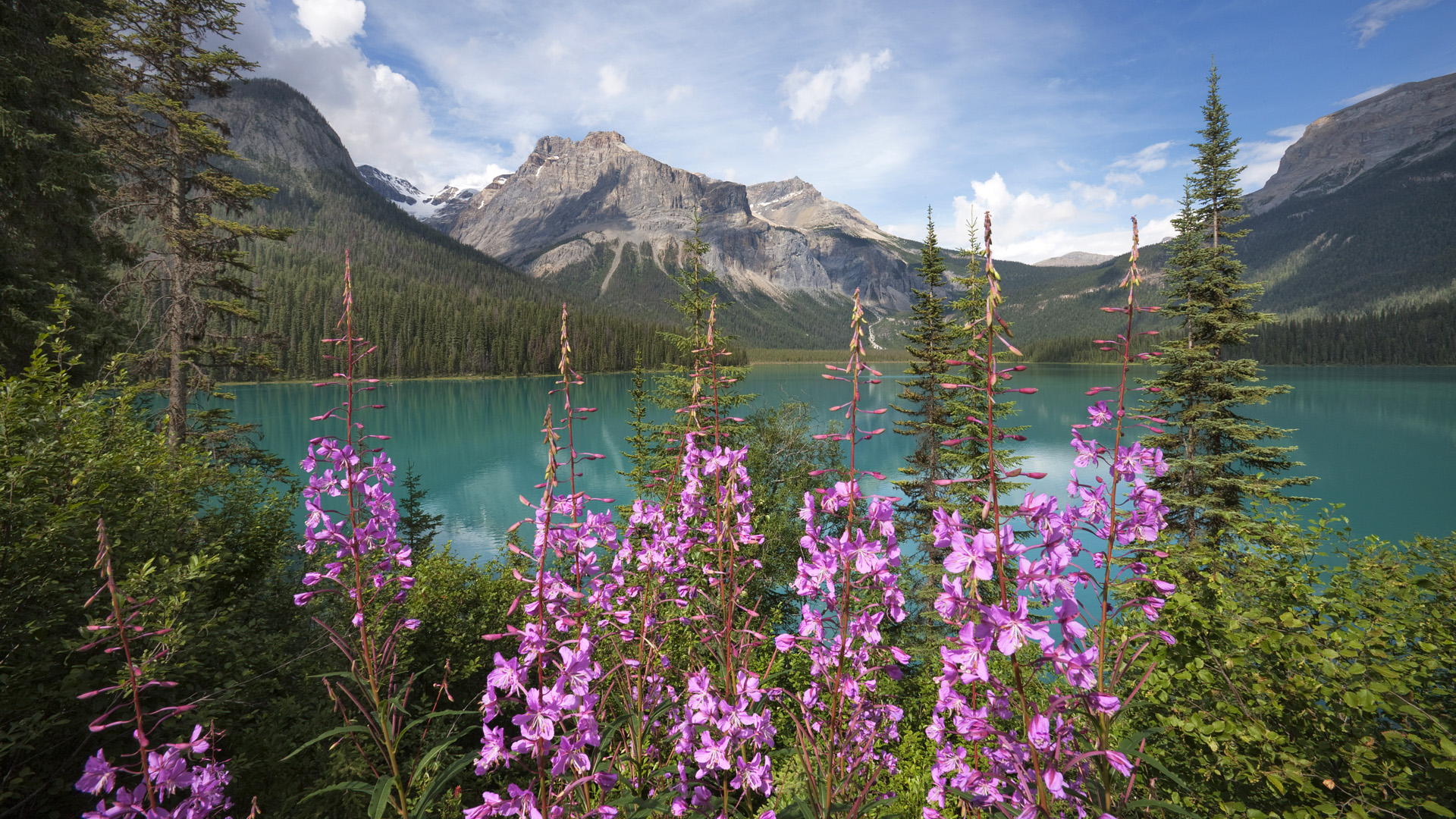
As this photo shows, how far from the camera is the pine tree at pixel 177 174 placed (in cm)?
1150

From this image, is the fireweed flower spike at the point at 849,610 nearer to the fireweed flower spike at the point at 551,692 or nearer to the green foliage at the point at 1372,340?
the fireweed flower spike at the point at 551,692

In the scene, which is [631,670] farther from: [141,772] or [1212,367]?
[1212,367]

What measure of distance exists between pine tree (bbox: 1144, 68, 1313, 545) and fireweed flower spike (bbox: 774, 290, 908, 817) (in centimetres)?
1435

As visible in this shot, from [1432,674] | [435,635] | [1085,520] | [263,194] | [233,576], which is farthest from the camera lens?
[263,194]

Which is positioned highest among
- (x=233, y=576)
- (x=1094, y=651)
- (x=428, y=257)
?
(x=428, y=257)

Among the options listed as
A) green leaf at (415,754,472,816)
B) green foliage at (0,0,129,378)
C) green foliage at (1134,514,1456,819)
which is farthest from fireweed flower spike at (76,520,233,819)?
green foliage at (0,0,129,378)

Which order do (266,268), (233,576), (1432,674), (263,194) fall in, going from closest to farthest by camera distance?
(1432,674) < (233,576) < (263,194) < (266,268)

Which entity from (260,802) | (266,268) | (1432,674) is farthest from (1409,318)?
(266,268)

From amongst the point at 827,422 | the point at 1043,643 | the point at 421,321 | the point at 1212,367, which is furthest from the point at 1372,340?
the point at 421,321

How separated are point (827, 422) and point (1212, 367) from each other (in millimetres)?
23730

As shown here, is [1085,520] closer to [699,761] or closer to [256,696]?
[699,761]

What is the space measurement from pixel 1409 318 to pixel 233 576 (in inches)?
7012

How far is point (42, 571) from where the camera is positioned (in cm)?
384

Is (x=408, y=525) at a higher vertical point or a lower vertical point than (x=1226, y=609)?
lower
